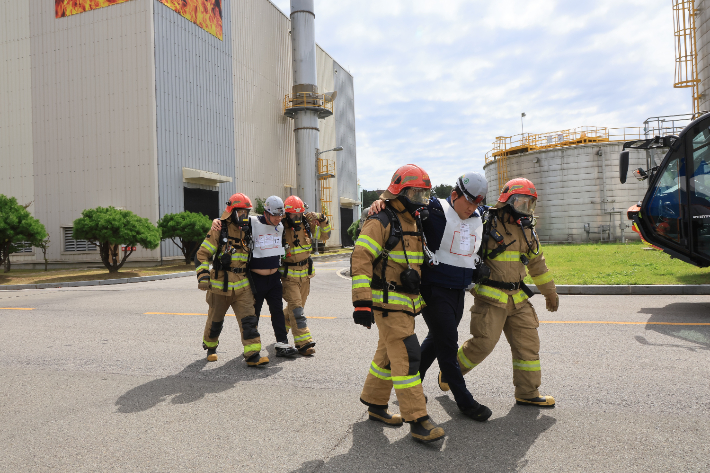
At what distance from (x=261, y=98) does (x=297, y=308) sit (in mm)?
28872

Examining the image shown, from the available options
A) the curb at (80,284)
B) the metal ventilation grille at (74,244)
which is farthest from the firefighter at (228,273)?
the metal ventilation grille at (74,244)

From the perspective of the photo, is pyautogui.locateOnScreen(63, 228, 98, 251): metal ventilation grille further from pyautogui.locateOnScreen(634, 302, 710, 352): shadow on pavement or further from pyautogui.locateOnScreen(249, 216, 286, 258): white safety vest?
pyautogui.locateOnScreen(634, 302, 710, 352): shadow on pavement

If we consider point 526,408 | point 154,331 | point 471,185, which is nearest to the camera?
point 471,185

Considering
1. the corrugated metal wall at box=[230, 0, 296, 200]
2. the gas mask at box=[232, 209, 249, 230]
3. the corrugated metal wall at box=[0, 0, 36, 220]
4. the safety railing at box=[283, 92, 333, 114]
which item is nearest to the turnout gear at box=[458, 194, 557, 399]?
the gas mask at box=[232, 209, 249, 230]

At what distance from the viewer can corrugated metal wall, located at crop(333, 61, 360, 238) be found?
44406 millimetres

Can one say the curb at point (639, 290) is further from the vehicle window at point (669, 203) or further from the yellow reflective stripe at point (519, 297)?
the yellow reflective stripe at point (519, 297)

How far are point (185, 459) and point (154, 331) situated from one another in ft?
15.5

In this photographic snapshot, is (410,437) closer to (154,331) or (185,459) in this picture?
(185,459)

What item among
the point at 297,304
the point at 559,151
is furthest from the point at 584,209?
the point at 297,304

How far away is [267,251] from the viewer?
5.82 meters

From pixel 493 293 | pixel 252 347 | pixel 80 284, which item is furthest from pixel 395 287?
pixel 80 284

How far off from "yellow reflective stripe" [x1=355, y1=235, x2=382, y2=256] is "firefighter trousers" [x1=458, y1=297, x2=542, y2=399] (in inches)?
42.6

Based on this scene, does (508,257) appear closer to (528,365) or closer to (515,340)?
(515,340)

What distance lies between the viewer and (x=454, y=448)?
3180mm
